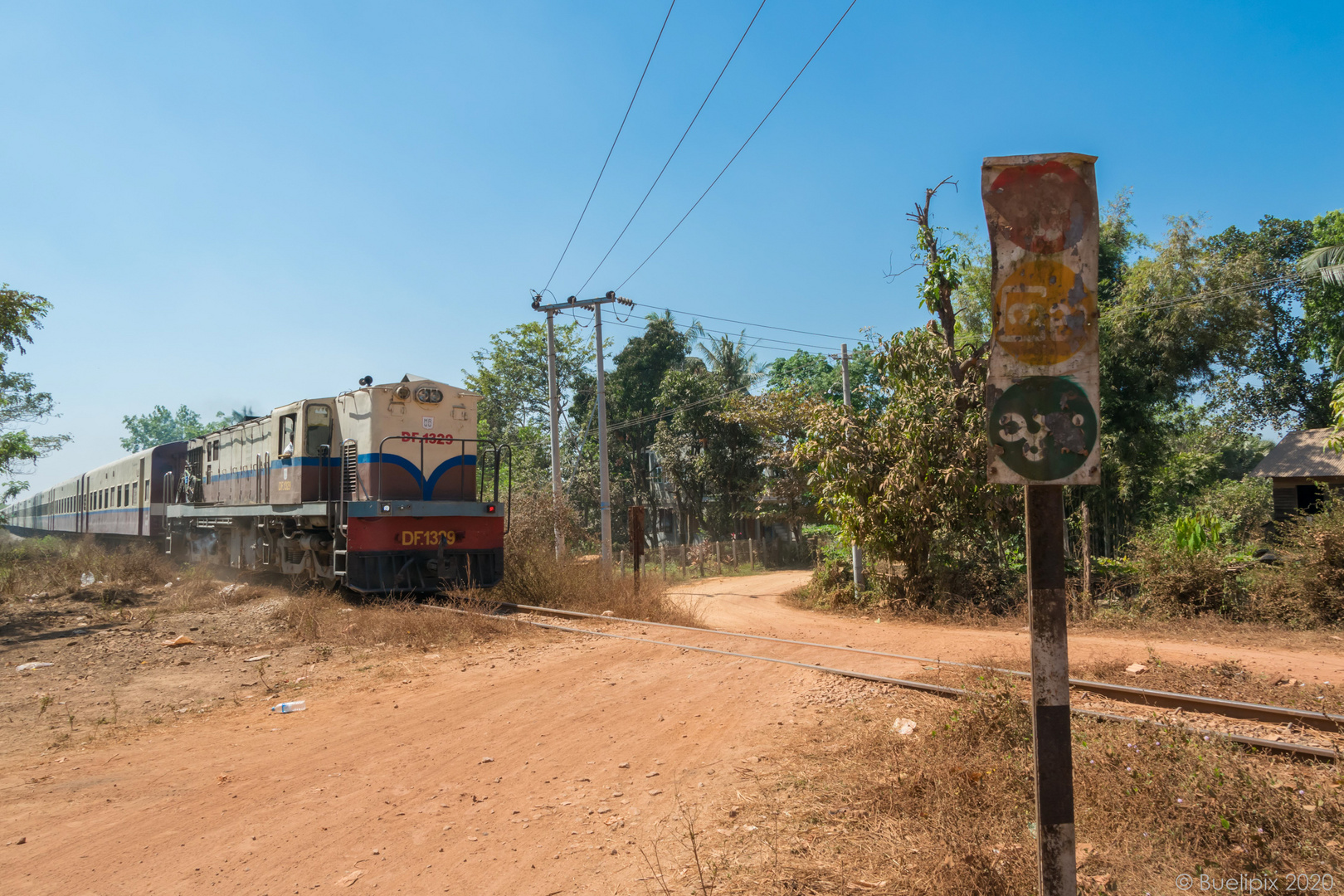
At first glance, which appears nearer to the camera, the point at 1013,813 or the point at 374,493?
the point at 1013,813

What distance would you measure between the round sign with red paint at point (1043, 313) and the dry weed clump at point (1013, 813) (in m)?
2.32

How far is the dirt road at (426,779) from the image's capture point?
4.03 m

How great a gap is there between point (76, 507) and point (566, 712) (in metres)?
35.0

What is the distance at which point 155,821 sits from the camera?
181 inches

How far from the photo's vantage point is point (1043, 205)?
2.82 meters

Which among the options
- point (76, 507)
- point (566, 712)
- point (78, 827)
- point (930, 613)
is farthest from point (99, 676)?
point (76, 507)

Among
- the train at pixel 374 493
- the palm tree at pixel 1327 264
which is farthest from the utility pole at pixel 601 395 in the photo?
the palm tree at pixel 1327 264

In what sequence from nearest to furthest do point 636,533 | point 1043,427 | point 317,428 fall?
point 1043,427 < point 636,533 < point 317,428

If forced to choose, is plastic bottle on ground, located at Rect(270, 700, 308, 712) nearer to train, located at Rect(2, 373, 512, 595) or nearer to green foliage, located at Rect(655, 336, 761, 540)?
train, located at Rect(2, 373, 512, 595)

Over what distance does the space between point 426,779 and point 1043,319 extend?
15.6 ft

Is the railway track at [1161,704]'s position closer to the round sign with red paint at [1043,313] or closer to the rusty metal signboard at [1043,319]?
the rusty metal signboard at [1043,319]

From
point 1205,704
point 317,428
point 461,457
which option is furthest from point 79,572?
point 1205,704

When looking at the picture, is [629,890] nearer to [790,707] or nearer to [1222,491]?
[790,707]

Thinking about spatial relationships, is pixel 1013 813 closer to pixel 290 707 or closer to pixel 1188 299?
pixel 290 707
